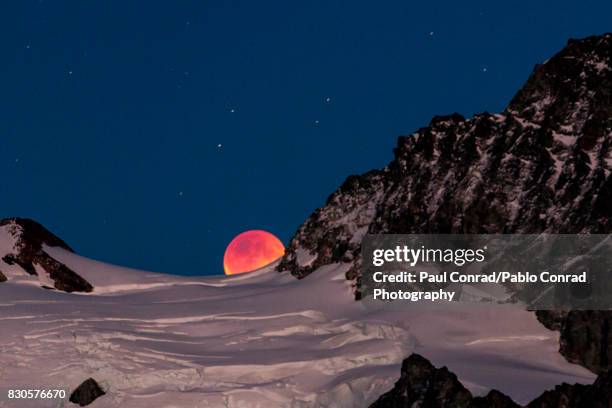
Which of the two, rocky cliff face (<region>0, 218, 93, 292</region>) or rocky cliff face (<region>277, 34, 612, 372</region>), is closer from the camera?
rocky cliff face (<region>277, 34, 612, 372</region>)

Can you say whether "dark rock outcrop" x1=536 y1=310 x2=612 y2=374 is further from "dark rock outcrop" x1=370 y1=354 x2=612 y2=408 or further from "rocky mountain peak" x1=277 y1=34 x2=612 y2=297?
"dark rock outcrop" x1=370 y1=354 x2=612 y2=408

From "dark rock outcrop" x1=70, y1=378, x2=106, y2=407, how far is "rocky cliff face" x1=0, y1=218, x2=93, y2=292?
19337mm

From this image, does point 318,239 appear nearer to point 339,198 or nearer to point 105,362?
→ point 339,198

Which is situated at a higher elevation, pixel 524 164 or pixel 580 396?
pixel 524 164

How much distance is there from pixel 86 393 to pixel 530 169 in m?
19.3

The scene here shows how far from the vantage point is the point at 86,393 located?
1321 inches

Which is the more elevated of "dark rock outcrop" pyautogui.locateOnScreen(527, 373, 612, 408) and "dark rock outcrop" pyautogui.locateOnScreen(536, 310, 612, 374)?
"dark rock outcrop" pyautogui.locateOnScreen(536, 310, 612, 374)

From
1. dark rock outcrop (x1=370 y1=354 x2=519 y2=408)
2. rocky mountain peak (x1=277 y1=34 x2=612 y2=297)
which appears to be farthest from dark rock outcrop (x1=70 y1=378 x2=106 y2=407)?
rocky mountain peak (x1=277 y1=34 x2=612 y2=297)

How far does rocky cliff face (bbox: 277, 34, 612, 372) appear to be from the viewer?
37594 millimetres

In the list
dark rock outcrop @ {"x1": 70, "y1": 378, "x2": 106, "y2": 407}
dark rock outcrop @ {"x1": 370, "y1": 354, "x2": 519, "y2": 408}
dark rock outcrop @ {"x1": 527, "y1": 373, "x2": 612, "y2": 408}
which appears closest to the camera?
dark rock outcrop @ {"x1": 527, "y1": 373, "x2": 612, "y2": 408}

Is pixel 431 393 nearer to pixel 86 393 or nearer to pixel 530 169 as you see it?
pixel 86 393

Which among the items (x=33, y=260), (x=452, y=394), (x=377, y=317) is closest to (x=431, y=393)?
(x=452, y=394)

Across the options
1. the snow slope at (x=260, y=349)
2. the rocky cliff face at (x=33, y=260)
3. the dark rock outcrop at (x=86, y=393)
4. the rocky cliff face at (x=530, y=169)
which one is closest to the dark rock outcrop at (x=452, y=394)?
the snow slope at (x=260, y=349)

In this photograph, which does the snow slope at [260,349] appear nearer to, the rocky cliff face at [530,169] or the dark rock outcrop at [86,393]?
the dark rock outcrop at [86,393]
